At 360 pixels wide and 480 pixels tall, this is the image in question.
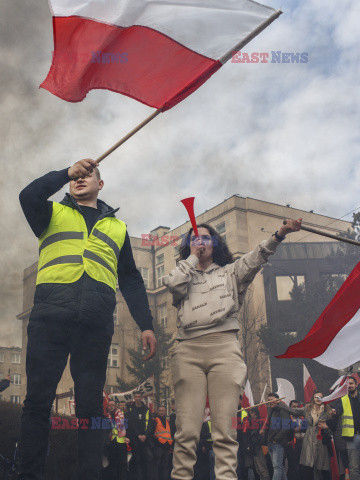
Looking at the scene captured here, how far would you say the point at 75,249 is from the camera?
336 cm

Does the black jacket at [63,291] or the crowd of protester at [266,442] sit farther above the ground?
the black jacket at [63,291]

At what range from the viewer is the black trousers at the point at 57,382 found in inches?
112

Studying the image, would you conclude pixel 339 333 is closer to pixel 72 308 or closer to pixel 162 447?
pixel 72 308

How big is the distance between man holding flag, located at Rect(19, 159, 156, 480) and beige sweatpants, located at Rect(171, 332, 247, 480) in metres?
0.30

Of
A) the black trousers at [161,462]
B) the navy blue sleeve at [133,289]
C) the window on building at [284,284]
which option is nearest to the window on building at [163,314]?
the window on building at [284,284]

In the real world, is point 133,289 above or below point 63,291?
above

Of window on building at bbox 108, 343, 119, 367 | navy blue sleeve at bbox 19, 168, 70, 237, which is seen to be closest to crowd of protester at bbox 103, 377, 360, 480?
navy blue sleeve at bbox 19, 168, 70, 237

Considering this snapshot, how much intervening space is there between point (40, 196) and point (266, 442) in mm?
8762

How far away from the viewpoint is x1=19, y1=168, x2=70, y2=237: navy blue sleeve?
10.8 ft

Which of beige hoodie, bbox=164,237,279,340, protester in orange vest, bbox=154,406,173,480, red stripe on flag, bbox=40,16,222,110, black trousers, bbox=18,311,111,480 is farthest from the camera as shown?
protester in orange vest, bbox=154,406,173,480

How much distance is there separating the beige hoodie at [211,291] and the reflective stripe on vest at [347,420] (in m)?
6.10

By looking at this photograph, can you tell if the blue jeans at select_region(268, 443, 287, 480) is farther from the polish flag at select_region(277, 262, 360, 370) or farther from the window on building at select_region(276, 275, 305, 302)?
the window on building at select_region(276, 275, 305, 302)

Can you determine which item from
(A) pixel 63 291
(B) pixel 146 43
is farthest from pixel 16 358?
(A) pixel 63 291

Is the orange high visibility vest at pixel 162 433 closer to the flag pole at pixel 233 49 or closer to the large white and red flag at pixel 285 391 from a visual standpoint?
the large white and red flag at pixel 285 391
